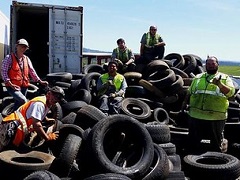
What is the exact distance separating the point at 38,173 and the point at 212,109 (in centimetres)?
330

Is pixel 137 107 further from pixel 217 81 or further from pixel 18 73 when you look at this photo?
pixel 217 81

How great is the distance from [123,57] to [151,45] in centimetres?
127

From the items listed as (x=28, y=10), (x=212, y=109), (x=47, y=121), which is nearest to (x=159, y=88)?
→ (x=212, y=109)

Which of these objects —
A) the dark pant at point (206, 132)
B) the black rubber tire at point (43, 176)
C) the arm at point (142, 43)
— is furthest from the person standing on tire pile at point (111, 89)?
the black rubber tire at point (43, 176)

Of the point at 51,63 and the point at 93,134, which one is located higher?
the point at 51,63

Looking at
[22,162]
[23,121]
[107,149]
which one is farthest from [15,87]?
[107,149]

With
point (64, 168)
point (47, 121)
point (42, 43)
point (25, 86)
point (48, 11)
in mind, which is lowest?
point (64, 168)

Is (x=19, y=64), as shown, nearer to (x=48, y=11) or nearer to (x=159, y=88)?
(x=159, y=88)

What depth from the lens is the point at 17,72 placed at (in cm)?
758

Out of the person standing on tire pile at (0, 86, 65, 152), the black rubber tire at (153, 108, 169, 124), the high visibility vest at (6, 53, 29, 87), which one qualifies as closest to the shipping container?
the high visibility vest at (6, 53, 29, 87)

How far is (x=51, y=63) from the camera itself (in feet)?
41.2

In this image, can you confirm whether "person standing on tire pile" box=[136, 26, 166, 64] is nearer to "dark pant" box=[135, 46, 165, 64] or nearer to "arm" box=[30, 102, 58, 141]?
"dark pant" box=[135, 46, 165, 64]

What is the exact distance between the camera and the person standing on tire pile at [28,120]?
564 centimetres

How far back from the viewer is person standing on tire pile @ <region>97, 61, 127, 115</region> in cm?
848
